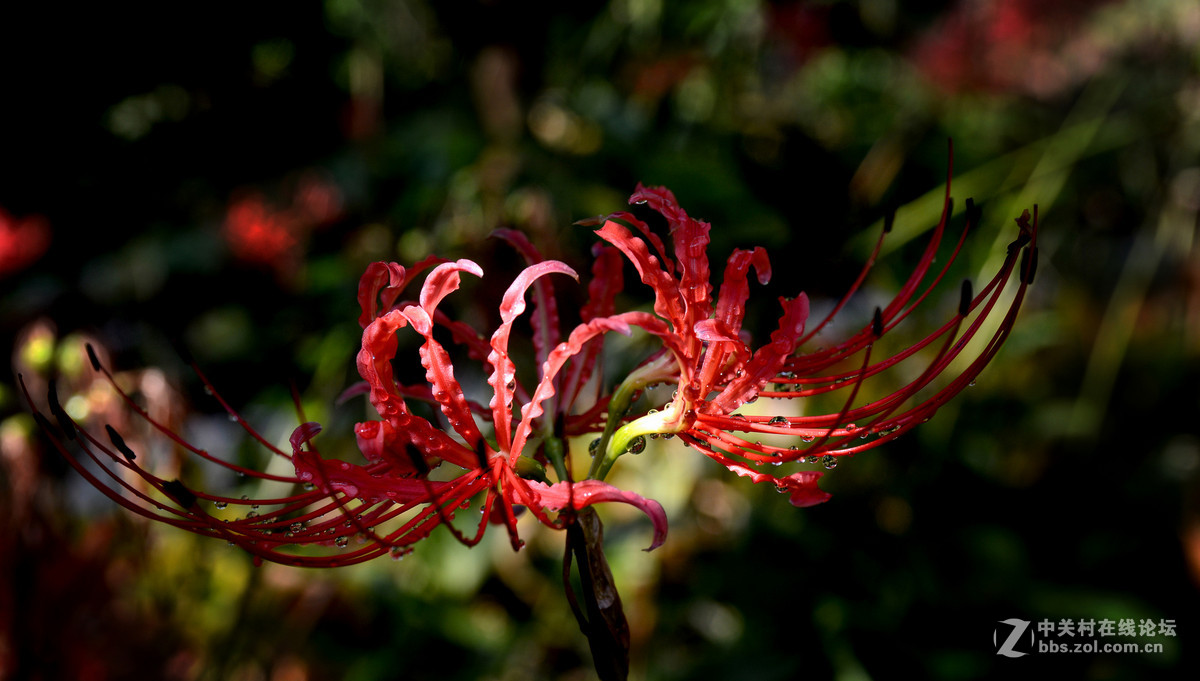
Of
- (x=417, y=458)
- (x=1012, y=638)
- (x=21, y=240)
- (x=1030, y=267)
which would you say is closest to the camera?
(x=417, y=458)

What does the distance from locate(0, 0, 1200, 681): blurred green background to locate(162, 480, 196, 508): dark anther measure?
81 centimetres

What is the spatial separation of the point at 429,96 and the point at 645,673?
5.94 feet

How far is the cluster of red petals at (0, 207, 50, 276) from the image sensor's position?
2.28 metres

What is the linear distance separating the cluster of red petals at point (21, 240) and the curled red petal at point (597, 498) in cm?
245

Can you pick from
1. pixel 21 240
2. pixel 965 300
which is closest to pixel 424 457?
pixel 965 300

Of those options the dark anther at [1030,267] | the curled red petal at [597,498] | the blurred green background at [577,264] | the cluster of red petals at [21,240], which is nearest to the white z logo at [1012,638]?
the blurred green background at [577,264]

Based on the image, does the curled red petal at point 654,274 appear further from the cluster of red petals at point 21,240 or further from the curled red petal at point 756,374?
the cluster of red petals at point 21,240

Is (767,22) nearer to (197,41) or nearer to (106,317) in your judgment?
(197,41)

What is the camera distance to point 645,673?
5.39 ft

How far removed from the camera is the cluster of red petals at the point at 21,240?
2283mm

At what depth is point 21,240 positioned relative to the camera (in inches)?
91.0

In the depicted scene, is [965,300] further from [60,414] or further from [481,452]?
[60,414]

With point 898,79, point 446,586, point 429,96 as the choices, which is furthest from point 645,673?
point 898,79

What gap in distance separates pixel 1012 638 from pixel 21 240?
2.85 metres
